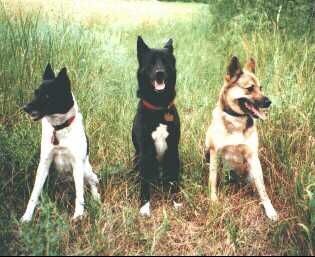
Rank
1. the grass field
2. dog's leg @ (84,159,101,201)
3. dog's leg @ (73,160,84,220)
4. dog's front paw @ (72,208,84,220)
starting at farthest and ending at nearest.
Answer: dog's leg @ (84,159,101,201), dog's leg @ (73,160,84,220), dog's front paw @ (72,208,84,220), the grass field

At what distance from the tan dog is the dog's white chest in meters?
0.40

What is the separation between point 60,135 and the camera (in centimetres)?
356

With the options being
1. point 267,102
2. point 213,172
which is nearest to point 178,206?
point 213,172

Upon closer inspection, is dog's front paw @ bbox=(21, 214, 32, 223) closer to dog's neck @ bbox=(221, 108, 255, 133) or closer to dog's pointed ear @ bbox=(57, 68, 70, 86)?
dog's pointed ear @ bbox=(57, 68, 70, 86)

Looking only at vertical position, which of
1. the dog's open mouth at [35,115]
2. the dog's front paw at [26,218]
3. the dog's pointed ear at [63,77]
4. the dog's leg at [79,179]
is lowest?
the dog's front paw at [26,218]

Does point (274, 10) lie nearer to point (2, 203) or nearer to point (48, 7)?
point (48, 7)

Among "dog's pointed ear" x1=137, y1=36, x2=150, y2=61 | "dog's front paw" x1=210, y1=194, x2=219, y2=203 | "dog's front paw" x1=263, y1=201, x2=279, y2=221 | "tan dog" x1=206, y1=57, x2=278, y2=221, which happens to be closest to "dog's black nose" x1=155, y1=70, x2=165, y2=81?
"dog's pointed ear" x1=137, y1=36, x2=150, y2=61

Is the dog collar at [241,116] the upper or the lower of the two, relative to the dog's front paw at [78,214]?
upper

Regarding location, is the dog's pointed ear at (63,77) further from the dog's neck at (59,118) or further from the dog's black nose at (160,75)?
the dog's black nose at (160,75)

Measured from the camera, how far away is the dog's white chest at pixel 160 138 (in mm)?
3873

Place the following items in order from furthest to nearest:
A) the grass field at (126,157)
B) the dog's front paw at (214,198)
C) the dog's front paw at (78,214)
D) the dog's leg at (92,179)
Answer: the dog's leg at (92,179) < the dog's front paw at (214,198) < the dog's front paw at (78,214) < the grass field at (126,157)

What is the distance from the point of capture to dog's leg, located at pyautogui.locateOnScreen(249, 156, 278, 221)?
12.2 feet

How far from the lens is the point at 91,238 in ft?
10.4

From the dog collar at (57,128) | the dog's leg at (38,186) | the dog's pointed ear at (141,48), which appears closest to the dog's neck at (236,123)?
the dog's pointed ear at (141,48)
